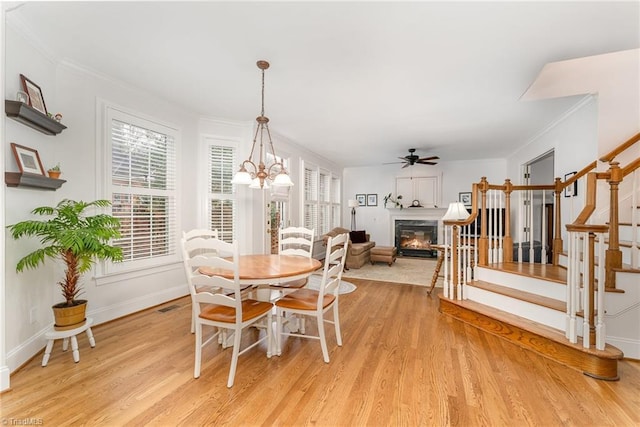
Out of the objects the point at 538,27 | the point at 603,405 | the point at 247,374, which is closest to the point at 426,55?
the point at 538,27

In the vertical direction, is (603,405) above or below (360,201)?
below

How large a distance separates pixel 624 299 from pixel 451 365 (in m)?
1.57

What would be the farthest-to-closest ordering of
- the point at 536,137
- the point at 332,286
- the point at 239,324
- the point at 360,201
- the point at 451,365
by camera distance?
the point at 360,201 → the point at 536,137 → the point at 332,286 → the point at 451,365 → the point at 239,324

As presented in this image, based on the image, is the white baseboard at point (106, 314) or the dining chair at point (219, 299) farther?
the white baseboard at point (106, 314)

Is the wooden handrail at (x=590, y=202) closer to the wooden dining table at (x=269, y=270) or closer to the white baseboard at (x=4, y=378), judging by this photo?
the wooden dining table at (x=269, y=270)

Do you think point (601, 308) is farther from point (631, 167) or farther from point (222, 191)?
point (222, 191)

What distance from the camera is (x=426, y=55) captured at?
242cm

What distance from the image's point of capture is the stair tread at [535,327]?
2.02 metres

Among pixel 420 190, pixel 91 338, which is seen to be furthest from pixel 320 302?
pixel 420 190

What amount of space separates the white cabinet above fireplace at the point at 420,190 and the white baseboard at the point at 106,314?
237 inches

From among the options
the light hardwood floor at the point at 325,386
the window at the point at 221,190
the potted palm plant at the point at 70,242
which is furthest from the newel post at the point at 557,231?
the potted palm plant at the point at 70,242

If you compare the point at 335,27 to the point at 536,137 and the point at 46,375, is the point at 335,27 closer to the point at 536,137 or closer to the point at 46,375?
the point at 46,375

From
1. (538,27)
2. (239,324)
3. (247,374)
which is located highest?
(538,27)

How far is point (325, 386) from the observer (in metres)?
1.90
